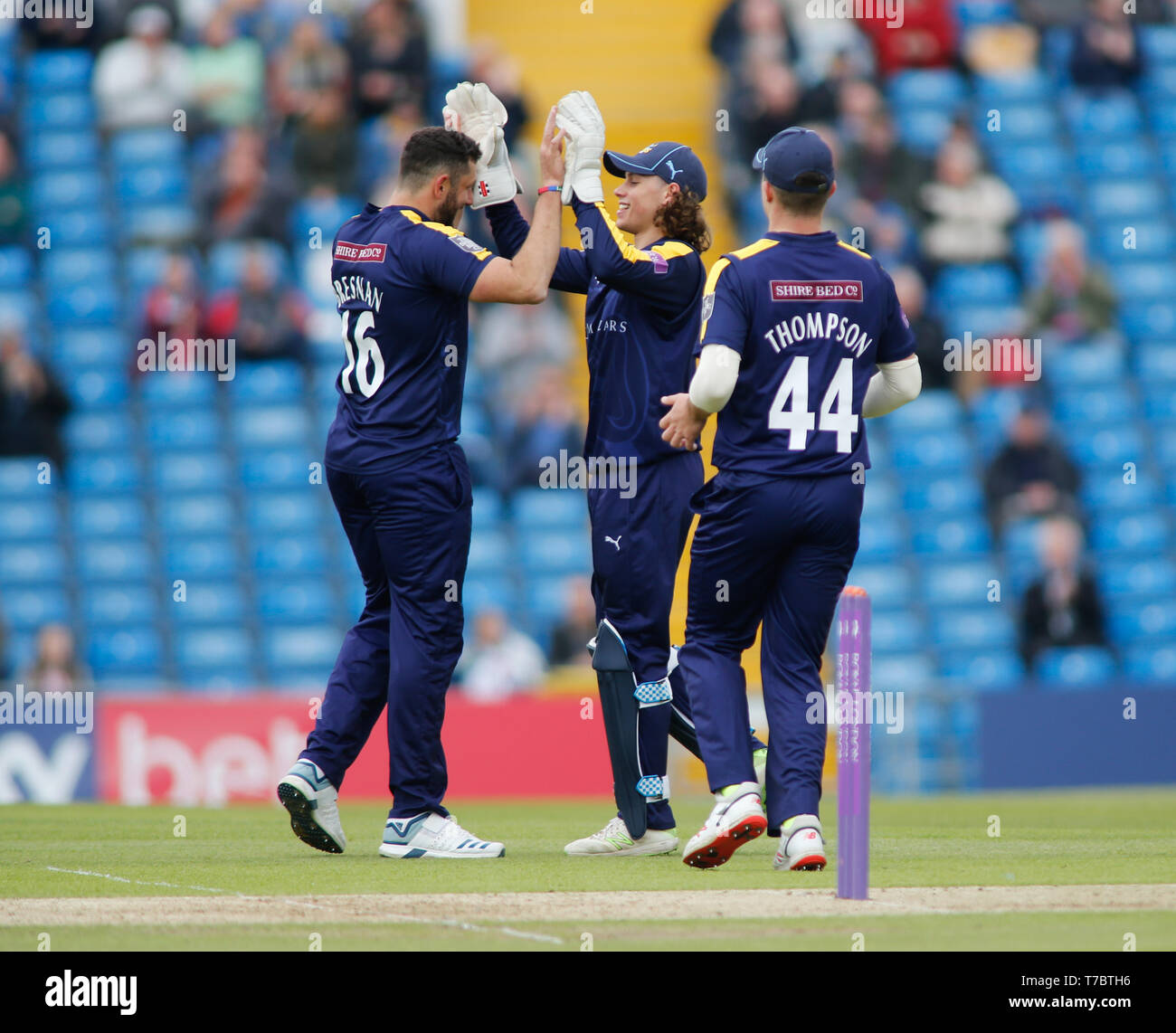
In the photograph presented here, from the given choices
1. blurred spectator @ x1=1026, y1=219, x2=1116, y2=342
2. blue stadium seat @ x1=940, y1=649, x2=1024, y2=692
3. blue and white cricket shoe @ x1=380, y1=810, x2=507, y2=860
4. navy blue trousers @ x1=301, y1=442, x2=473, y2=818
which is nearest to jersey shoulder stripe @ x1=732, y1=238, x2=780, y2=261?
navy blue trousers @ x1=301, y1=442, x2=473, y2=818

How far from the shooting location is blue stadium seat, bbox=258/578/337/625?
48.4 ft

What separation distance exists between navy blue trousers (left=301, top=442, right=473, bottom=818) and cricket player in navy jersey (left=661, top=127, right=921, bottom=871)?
92 centimetres

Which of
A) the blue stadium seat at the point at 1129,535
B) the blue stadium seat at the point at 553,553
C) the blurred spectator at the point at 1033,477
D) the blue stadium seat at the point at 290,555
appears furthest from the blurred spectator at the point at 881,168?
the blue stadium seat at the point at 290,555

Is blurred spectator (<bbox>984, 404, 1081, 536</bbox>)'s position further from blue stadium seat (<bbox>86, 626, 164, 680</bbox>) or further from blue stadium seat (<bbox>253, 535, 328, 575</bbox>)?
blue stadium seat (<bbox>86, 626, 164, 680</bbox>)

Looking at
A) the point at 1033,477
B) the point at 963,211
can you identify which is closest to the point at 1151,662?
the point at 1033,477

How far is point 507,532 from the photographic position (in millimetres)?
15359

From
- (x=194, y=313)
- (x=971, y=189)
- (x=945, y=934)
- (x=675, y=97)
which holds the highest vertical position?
(x=675, y=97)

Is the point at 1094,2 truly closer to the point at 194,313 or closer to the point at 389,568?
the point at 194,313

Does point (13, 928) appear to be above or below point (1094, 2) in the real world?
below

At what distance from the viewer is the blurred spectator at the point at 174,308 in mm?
15203

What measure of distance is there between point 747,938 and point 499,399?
10.9m

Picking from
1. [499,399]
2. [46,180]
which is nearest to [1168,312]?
[499,399]

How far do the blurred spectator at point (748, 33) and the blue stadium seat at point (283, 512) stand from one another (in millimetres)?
5577

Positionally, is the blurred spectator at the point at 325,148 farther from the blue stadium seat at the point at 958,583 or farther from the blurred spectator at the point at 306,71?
the blue stadium seat at the point at 958,583
